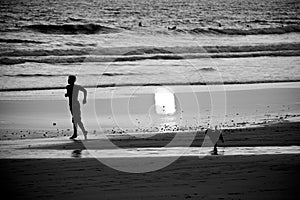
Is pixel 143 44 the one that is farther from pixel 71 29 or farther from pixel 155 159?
pixel 155 159

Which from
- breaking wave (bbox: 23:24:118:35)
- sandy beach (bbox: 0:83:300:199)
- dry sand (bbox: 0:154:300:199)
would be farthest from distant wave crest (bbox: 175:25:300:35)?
dry sand (bbox: 0:154:300:199)

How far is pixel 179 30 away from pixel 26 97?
110 feet

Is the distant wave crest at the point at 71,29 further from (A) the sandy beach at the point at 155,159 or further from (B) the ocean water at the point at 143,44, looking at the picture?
(A) the sandy beach at the point at 155,159

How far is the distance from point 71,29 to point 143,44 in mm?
10446

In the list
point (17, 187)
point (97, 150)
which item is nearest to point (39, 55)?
point (97, 150)

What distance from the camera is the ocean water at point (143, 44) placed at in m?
26.5

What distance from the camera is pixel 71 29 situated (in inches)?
1969

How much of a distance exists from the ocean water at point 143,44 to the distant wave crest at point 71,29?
0.07 metres

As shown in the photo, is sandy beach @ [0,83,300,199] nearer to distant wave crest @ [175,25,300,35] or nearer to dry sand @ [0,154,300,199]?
dry sand @ [0,154,300,199]

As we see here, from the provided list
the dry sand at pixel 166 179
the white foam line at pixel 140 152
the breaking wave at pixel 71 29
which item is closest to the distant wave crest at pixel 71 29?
the breaking wave at pixel 71 29

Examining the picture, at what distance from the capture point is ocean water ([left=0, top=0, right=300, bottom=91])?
1043 inches

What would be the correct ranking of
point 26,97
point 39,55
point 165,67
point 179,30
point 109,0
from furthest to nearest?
point 109,0, point 179,30, point 39,55, point 165,67, point 26,97

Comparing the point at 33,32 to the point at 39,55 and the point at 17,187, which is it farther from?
the point at 17,187

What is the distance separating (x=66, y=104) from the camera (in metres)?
17.5
